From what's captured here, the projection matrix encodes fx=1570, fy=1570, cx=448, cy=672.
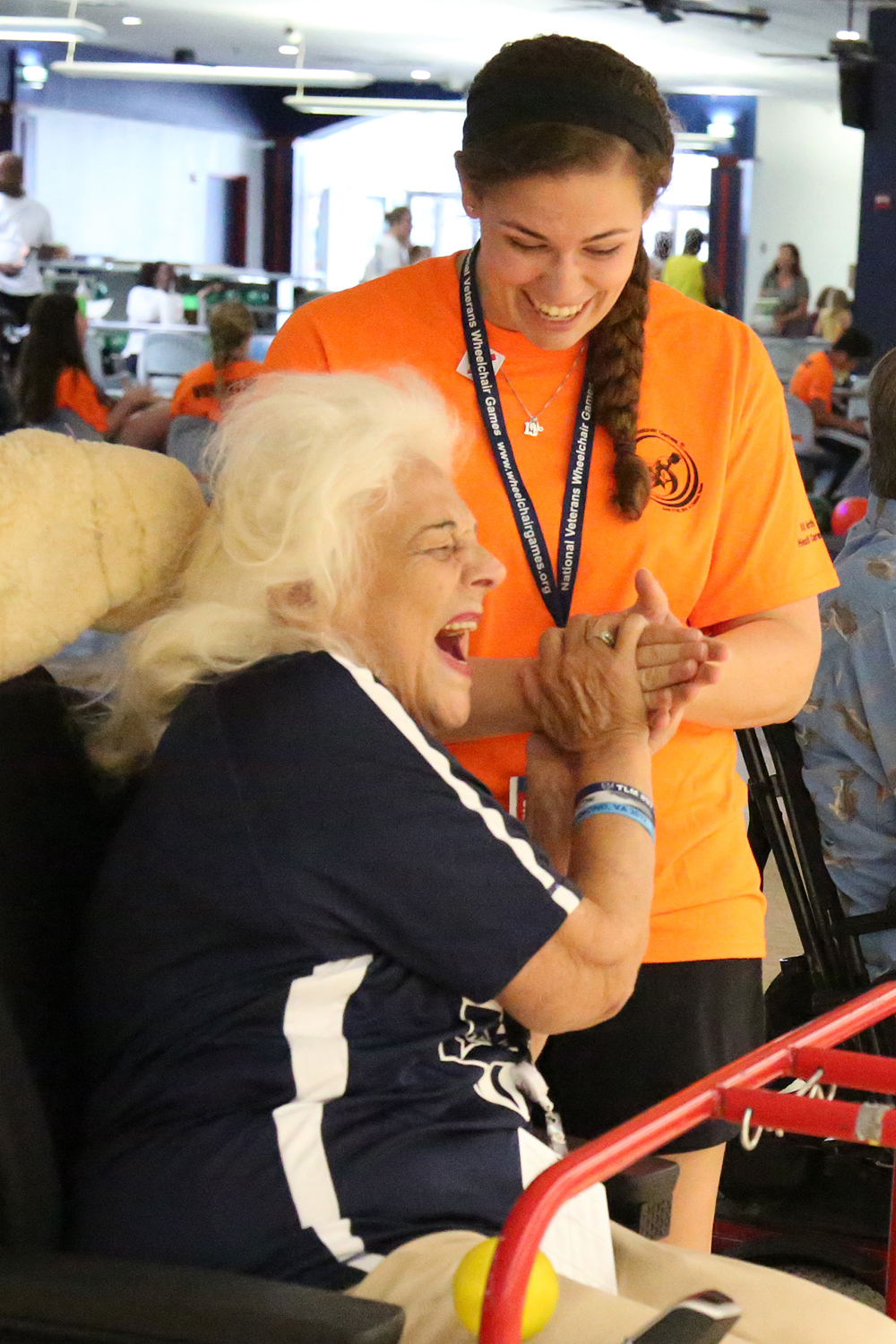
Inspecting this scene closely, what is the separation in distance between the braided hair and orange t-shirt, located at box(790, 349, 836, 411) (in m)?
9.31

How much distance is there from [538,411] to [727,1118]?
2.48ft

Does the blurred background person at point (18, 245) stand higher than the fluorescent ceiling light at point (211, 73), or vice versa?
the fluorescent ceiling light at point (211, 73)

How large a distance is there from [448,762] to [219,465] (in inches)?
14.7

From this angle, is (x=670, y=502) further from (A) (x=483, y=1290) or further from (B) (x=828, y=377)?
(B) (x=828, y=377)

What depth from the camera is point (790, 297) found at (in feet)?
47.8

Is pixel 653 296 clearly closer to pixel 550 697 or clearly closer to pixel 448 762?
pixel 550 697

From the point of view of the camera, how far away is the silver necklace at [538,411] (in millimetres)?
1600

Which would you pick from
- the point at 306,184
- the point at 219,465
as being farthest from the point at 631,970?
the point at 306,184

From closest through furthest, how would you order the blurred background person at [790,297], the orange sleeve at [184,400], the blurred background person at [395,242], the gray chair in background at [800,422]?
the orange sleeve at [184,400], the gray chair in background at [800,422], the blurred background person at [395,242], the blurred background person at [790,297]

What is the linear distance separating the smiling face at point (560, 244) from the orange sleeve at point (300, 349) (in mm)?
187

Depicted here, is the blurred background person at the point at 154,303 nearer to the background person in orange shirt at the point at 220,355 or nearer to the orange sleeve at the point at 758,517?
the background person in orange shirt at the point at 220,355

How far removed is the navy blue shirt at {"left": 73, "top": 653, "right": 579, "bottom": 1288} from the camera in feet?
3.87

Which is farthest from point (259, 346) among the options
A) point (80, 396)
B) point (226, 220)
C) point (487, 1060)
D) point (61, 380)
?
point (226, 220)

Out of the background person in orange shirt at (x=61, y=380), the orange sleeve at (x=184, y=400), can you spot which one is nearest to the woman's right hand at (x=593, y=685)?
the orange sleeve at (x=184, y=400)
